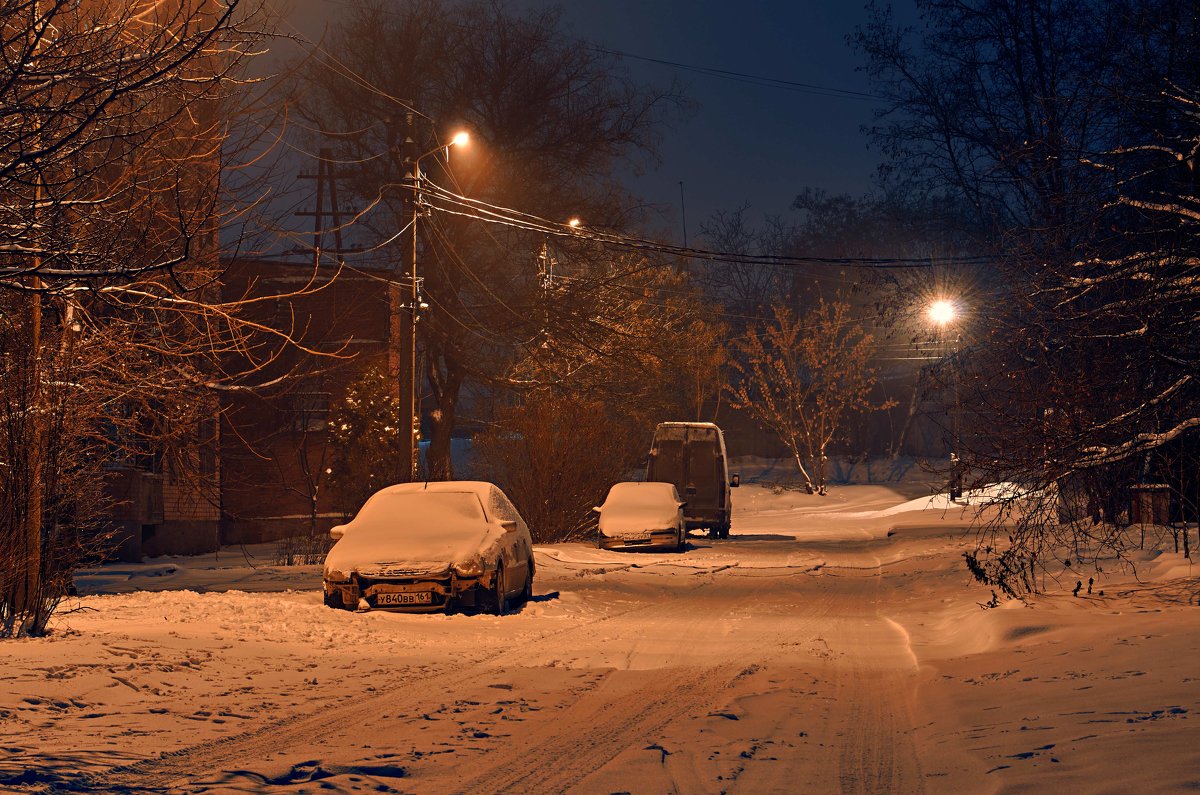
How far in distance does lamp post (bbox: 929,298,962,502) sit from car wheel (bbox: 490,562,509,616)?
5.54 m

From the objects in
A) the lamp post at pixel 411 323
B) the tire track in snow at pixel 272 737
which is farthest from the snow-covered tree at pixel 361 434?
the tire track in snow at pixel 272 737

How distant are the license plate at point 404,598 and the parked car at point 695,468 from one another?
21731mm

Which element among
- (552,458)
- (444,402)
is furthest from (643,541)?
(444,402)

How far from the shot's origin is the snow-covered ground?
7102 mm

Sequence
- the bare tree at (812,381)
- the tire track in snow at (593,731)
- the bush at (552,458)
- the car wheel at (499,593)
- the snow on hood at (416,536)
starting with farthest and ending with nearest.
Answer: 1. the bare tree at (812,381)
2. the bush at (552,458)
3. the car wheel at (499,593)
4. the snow on hood at (416,536)
5. the tire track in snow at (593,731)

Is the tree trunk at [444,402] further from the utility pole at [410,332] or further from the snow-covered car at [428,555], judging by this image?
the snow-covered car at [428,555]

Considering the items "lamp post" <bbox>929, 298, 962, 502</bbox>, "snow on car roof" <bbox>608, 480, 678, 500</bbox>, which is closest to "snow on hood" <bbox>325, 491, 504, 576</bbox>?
"lamp post" <bbox>929, 298, 962, 502</bbox>

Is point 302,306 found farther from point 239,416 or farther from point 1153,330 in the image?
point 1153,330

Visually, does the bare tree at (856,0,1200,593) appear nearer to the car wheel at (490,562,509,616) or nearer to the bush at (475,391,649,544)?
the car wheel at (490,562,509,616)

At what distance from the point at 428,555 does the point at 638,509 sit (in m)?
15.0

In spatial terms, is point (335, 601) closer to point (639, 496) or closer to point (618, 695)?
point (618, 695)

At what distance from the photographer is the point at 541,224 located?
129 ft

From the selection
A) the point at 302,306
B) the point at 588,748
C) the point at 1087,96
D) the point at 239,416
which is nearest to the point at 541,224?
the point at 302,306

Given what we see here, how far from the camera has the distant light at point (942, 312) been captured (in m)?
20.9
